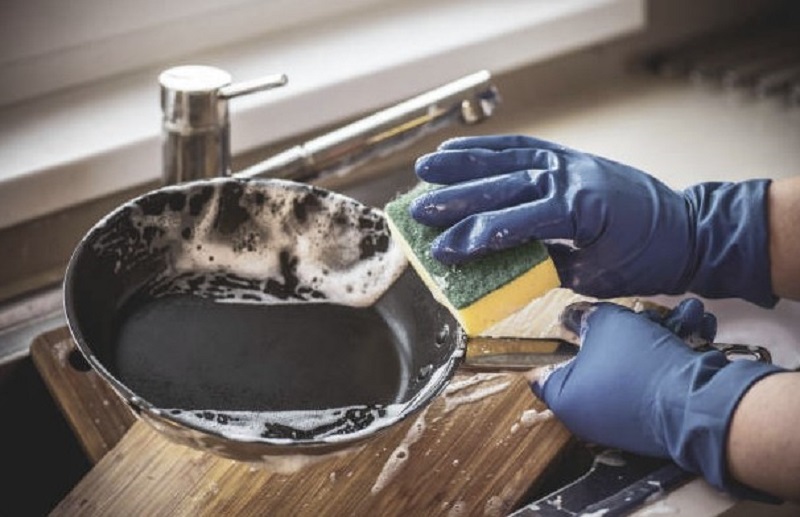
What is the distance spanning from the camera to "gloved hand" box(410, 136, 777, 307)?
0.84 meters

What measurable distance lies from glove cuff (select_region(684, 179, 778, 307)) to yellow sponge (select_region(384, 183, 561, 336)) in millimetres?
183

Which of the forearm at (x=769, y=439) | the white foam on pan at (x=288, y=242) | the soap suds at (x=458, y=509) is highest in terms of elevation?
the white foam on pan at (x=288, y=242)

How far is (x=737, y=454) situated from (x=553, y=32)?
706mm

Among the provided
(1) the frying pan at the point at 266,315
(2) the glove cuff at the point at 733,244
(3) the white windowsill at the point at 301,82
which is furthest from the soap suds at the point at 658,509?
(3) the white windowsill at the point at 301,82

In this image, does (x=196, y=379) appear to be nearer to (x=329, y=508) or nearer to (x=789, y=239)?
(x=329, y=508)

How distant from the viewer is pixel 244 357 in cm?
88

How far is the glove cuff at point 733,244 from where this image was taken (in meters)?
0.96

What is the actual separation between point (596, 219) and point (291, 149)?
31 cm

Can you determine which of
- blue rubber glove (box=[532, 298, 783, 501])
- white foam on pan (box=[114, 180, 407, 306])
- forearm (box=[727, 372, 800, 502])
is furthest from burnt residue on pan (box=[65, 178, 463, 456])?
forearm (box=[727, 372, 800, 502])

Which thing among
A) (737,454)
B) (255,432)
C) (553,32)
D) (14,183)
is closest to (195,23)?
(14,183)

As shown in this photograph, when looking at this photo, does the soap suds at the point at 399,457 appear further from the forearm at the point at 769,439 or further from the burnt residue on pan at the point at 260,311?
the forearm at the point at 769,439

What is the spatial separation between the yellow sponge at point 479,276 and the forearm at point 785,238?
233mm

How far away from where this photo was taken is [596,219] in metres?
0.87

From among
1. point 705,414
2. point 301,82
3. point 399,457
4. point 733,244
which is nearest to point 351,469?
point 399,457
